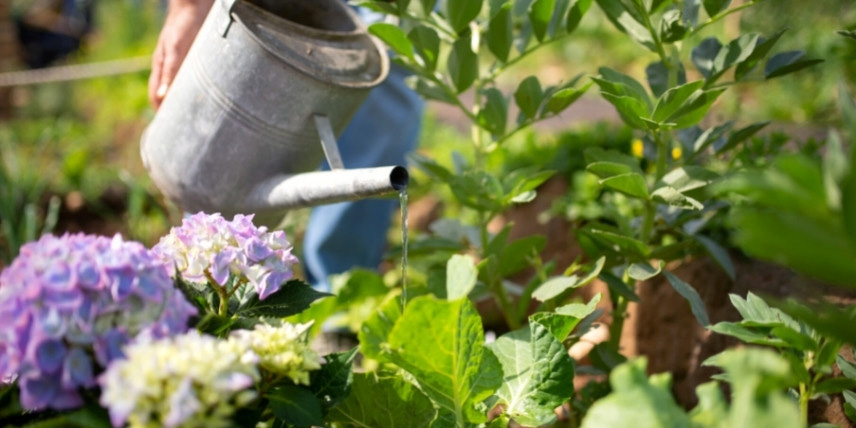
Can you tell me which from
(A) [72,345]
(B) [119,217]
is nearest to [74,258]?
(A) [72,345]

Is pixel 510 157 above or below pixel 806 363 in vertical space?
below

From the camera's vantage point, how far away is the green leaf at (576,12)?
1462 millimetres

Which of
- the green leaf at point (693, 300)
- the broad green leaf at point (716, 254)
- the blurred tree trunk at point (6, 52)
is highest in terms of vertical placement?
the green leaf at point (693, 300)

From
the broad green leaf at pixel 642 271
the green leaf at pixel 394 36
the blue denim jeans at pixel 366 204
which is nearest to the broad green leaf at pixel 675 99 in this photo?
the broad green leaf at pixel 642 271

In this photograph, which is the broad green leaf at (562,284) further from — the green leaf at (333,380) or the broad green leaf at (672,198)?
the green leaf at (333,380)

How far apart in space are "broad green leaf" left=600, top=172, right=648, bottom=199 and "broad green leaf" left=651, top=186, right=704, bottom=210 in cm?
2

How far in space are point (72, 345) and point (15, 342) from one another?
2.0 inches

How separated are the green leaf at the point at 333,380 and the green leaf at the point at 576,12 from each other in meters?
0.76

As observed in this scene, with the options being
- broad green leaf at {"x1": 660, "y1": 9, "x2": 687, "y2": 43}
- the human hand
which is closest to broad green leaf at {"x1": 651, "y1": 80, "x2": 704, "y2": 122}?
broad green leaf at {"x1": 660, "y1": 9, "x2": 687, "y2": 43}

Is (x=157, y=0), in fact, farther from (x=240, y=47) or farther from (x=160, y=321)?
(x=160, y=321)

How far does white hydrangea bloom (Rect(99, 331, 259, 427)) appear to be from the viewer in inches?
→ 30.5

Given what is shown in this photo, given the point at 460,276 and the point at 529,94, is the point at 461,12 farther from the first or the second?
the point at 460,276

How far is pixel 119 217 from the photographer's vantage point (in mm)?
3297

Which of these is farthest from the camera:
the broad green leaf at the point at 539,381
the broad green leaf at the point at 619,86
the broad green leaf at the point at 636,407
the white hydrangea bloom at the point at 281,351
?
the broad green leaf at the point at 619,86
